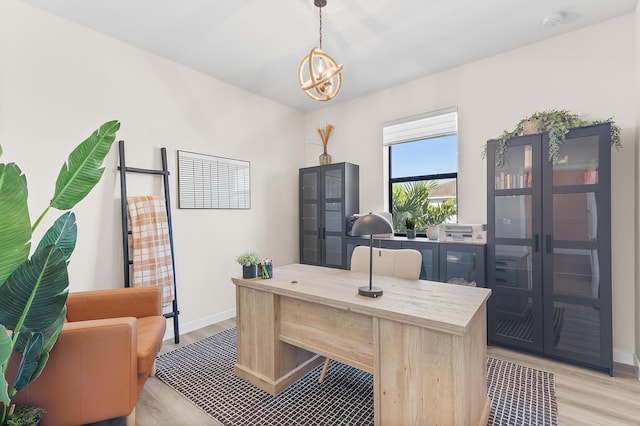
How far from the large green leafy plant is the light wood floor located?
0.78 meters

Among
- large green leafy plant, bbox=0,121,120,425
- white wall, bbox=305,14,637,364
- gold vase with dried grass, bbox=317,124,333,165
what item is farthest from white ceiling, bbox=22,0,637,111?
large green leafy plant, bbox=0,121,120,425

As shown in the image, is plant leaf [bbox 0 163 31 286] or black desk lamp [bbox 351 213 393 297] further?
black desk lamp [bbox 351 213 393 297]

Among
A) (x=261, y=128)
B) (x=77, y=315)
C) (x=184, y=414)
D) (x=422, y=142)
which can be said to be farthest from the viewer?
(x=261, y=128)

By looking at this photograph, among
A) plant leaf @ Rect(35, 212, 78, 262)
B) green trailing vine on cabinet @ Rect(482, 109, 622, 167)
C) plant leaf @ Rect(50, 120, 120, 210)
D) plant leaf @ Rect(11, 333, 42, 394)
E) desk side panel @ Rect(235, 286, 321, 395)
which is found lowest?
desk side panel @ Rect(235, 286, 321, 395)

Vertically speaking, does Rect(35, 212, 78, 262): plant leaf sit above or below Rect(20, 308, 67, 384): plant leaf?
above

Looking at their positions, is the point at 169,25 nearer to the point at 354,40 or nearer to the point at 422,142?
the point at 354,40

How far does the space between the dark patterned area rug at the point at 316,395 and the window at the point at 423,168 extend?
1.72m

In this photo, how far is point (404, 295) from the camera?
1.77 meters

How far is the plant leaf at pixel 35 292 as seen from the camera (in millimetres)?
1294

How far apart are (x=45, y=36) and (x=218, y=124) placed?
62.3 inches

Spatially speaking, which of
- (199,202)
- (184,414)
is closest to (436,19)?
(199,202)

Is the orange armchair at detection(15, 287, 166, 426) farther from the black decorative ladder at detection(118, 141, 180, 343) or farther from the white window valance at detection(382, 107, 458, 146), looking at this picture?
the white window valance at detection(382, 107, 458, 146)

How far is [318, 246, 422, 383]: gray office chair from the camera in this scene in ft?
7.50

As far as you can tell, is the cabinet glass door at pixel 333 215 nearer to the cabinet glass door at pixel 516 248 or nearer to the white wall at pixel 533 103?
the white wall at pixel 533 103
